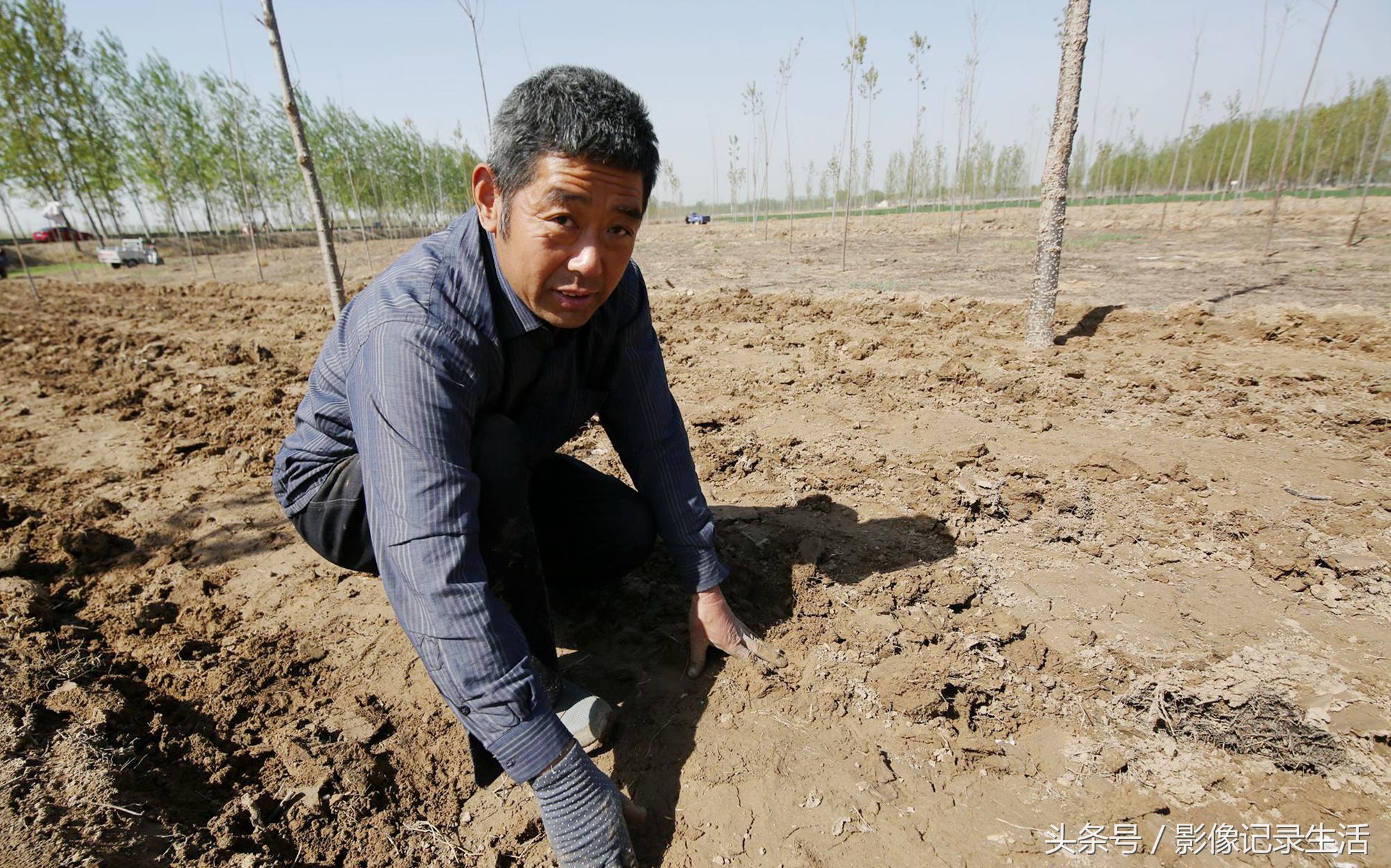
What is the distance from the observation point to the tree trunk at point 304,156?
418 cm

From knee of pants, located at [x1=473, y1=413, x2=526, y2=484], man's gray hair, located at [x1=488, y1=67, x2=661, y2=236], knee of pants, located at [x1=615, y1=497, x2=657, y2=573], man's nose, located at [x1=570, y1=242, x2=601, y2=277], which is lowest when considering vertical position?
knee of pants, located at [x1=615, y1=497, x2=657, y2=573]

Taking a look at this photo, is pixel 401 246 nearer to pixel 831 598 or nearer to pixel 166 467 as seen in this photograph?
pixel 166 467

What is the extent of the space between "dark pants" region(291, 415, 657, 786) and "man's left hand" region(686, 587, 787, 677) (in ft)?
0.88

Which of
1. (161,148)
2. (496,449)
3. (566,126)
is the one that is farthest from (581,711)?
(161,148)

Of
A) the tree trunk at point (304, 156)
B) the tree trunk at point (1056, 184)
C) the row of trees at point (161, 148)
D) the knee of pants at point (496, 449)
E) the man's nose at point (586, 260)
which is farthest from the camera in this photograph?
the row of trees at point (161, 148)

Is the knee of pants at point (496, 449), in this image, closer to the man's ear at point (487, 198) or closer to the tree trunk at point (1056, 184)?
the man's ear at point (487, 198)

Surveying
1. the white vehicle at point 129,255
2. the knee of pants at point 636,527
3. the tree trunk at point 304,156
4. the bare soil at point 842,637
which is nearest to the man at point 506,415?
the knee of pants at point 636,527

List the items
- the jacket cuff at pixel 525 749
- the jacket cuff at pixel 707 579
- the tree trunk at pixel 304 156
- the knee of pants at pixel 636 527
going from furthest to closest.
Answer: the tree trunk at pixel 304 156, the knee of pants at pixel 636 527, the jacket cuff at pixel 707 579, the jacket cuff at pixel 525 749

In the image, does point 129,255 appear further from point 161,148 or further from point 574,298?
point 574,298

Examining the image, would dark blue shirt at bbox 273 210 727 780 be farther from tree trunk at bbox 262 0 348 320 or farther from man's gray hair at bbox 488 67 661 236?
tree trunk at bbox 262 0 348 320

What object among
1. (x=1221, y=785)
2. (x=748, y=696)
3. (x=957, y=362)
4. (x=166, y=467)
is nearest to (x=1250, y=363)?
(x=957, y=362)

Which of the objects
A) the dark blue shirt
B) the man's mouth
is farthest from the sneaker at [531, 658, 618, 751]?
the man's mouth

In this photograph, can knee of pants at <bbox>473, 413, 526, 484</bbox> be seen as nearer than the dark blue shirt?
No

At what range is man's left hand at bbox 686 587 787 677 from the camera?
1.84 meters
